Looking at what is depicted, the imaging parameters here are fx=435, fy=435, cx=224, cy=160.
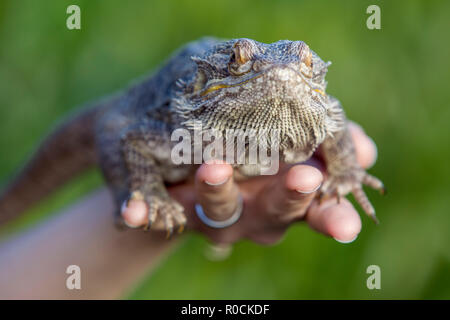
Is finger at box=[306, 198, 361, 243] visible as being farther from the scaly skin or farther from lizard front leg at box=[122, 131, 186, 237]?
lizard front leg at box=[122, 131, 186, 237]

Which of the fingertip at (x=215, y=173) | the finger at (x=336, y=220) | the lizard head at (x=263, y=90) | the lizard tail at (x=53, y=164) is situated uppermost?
the lizard tail at (x=53, y=164)

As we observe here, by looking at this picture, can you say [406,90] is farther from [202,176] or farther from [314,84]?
[202,176]

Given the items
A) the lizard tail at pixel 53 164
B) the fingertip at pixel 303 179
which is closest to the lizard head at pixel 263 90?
the fingertip at pixel 303 179

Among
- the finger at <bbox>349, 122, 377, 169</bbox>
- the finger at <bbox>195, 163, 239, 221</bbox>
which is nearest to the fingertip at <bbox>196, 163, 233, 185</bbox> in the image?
the finger at <bbox>195, 163, 239, 221</bbox>

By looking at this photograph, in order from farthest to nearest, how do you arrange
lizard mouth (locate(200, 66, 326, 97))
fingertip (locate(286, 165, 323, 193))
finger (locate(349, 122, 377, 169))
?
finger (locate(349, 122, 377, 169)), fingertip (locate(286, 165, 323, 193)), lizard mouth (locate(200, 66, 326, 97))

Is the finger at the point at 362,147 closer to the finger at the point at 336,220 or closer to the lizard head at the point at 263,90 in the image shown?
the finger at the point at 336,220

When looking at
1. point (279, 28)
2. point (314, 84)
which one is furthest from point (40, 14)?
point (314, 84)

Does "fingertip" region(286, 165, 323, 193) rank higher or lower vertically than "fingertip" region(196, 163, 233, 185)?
lower

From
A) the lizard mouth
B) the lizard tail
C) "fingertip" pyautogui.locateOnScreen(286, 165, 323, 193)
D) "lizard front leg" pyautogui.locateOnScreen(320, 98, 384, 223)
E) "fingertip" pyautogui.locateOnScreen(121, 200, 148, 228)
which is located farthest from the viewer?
the lizard tail
